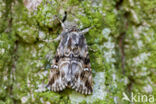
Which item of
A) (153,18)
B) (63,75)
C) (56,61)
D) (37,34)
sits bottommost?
(63,75)

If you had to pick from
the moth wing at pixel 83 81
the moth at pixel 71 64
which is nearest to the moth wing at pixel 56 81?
the moth at pixel 71 64

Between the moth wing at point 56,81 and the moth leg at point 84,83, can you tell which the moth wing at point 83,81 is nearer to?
the moth leg at point 84,83

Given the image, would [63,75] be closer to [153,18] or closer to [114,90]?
[114,90]

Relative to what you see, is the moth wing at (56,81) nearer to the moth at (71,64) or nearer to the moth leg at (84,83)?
the moth at (71,64)

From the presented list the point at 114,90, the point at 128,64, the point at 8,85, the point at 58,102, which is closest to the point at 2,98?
the point at 8,85

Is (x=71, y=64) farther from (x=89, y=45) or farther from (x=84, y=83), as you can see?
(x=89, y=45)

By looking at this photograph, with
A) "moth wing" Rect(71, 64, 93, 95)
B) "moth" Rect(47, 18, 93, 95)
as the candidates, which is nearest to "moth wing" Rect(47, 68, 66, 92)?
"moth" Rect(47, 18, 93, 95)
